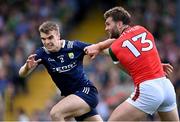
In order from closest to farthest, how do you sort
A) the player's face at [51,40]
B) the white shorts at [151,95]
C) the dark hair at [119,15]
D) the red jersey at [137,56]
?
the white shorts at [151,95] < the red jersey at [137,56] < the dark hair at [119,15] < the player's face at [51,40]

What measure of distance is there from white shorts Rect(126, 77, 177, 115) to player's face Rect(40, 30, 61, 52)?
64.2 inches

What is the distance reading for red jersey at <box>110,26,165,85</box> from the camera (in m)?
8.98

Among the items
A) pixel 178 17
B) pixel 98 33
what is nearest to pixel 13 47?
pixel 98 33

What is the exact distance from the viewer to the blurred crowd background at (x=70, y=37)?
50.3 feet

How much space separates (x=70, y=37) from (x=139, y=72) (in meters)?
9.56

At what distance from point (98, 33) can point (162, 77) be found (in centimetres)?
942

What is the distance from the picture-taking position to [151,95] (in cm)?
888

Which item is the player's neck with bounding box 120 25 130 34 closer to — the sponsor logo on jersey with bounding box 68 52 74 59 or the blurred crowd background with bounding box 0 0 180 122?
the sponsor logo on jersey with bounding box 68 52 74 59

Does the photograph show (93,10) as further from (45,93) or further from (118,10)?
(118,10)

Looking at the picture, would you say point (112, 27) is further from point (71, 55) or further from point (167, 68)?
point (71, 55)

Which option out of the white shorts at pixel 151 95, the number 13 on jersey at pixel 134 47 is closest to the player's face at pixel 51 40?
the number 13 on jersey at pixel 134 47

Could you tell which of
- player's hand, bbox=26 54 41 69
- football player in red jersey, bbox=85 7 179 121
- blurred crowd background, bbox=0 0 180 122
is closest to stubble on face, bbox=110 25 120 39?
football player in red jersey, bbox=85 7 179 121

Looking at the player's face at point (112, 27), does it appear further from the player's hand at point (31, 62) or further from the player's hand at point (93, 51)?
the player's hand at point (31, 62)

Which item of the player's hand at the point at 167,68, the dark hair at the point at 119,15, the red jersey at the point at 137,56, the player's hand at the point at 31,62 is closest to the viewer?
the red jersey at the point at 137,56
